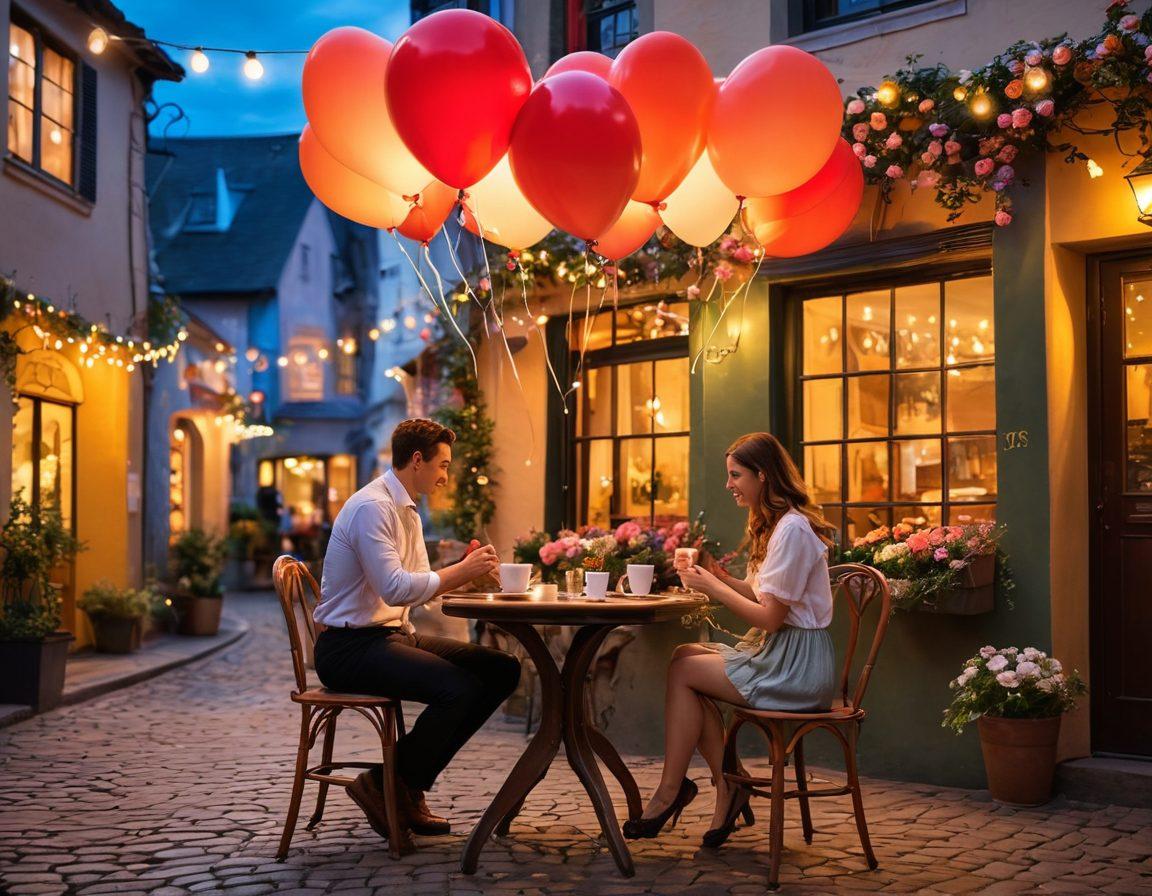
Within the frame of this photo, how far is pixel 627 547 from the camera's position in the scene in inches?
302

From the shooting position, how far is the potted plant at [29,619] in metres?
8.77

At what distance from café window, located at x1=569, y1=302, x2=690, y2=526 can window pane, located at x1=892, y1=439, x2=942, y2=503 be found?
150 centimetres

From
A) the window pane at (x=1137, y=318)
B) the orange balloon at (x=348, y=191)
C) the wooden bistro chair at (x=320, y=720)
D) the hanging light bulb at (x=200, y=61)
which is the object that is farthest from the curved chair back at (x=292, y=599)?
the hanging light bulb at (x=200, y=61)

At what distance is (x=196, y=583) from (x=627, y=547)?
8.53 m

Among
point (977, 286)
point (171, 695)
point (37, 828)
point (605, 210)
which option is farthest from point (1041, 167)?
point (171, 695)

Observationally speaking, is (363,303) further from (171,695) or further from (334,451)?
(171,695)

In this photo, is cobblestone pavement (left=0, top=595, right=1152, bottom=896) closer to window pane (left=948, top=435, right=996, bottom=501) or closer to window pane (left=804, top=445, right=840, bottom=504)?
window pane (left=948, top=435, right=996, bottom=501)

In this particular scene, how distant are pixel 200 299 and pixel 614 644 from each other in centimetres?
2285

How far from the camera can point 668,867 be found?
4785 millimetres

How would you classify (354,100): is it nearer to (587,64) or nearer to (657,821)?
(587,64)

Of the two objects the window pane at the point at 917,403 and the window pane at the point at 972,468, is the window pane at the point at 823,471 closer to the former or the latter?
the window pane at the point at 917,403

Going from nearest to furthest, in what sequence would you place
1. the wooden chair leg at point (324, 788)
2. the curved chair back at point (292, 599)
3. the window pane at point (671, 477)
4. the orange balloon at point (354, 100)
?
the curved chair back at point (292, 599) → the orange balloon at point (354, 100) → the wooden chair leg at point (324, 788) → the window pane at point (671, 477)

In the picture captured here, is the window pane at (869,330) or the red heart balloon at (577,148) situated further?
the window pane at (869,330)

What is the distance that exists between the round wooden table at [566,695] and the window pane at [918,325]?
238 centimetres
